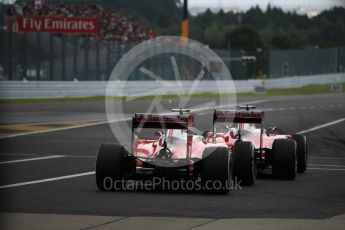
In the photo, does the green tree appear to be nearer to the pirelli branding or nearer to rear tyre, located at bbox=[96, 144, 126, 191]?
the pirelli branding

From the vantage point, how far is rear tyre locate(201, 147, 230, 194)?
41.0 feet

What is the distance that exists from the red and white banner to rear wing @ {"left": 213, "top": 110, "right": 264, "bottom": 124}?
30528 mm

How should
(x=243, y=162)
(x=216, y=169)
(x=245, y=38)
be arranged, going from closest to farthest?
(x=216, y=169) → (x=243, y=162) → (x=245, y=38)

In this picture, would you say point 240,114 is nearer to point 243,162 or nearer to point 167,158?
point 243,162

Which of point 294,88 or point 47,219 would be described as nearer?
point 47,219

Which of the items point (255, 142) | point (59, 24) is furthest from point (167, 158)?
point (59, 24)

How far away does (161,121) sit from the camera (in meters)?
12.9

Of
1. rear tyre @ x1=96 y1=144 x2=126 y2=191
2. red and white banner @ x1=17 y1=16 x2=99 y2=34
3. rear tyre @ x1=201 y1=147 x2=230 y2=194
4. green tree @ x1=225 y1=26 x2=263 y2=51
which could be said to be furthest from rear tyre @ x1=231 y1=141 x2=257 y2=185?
green tree @ x1=225 y1=26 x2=263 y2=51

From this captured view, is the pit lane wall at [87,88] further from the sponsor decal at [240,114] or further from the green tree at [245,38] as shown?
the green tree at [245,38]

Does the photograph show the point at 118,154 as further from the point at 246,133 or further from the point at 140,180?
the point at 246,133

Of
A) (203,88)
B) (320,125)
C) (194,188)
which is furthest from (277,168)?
(203,88)

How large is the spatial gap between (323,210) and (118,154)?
9.24ft

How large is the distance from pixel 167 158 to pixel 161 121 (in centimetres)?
52

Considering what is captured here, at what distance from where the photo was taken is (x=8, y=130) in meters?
25.7
